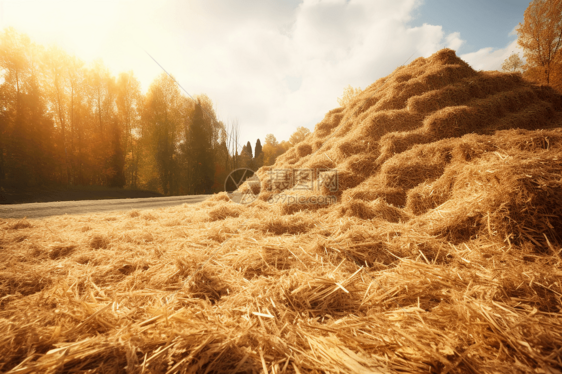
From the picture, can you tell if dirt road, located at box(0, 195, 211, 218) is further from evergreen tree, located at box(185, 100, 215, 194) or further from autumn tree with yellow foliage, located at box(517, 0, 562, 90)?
autumn tree with yellow foliage, located at box(517, 0, 562, 90)

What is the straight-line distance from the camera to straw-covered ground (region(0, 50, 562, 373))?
1.03 metres

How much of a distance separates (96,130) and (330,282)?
2280 centimetres

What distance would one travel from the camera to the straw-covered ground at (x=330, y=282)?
3.37ft

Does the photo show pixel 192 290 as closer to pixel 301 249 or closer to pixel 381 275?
pixel 301 249

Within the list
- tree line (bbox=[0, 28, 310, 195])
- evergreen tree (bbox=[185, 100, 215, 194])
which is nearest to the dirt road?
tree line (bbox=[0, 28, 310, 195])

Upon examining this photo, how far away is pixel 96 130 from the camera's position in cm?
1712

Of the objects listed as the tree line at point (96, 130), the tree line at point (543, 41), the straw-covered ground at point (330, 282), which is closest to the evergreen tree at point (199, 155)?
the tree line at point (96, 130)

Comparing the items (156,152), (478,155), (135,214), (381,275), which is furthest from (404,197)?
(156,152)

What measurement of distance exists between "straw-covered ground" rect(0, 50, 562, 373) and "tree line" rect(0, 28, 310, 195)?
11.0 meters

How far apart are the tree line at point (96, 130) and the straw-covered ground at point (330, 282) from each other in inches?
434

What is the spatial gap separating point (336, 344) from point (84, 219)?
5.93 metres

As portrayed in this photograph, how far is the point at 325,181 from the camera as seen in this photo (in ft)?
15.4

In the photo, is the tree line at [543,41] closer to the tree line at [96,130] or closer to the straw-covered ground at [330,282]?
the straw-covered ground at [330,282]

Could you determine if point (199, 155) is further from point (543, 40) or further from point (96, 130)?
point (543, 40)
